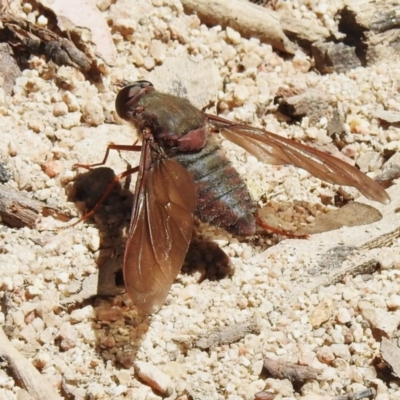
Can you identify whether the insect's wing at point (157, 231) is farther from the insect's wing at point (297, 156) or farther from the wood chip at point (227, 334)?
the insect's wing at point (297, 156)

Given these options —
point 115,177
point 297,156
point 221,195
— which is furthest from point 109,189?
point 297,156

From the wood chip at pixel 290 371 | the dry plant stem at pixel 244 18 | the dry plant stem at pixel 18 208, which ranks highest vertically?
the dry plant stem at pixel 244 18

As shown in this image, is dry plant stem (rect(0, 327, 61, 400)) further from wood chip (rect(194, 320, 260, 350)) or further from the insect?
wood chip (rect(194, 320, 260, 350))

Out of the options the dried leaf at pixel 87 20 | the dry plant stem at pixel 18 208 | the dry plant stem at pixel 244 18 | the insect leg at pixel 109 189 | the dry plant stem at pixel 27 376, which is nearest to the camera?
the dry plant stem at pixel 27 376

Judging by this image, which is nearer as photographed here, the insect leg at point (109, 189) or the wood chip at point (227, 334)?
the wood chip at point (227, 334)

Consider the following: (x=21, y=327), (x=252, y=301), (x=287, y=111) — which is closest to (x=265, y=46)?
(x=287, y=111)

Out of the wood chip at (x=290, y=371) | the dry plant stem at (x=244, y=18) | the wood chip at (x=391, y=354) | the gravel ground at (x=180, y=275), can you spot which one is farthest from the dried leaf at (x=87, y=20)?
the wood chip at (x=391, y=354)

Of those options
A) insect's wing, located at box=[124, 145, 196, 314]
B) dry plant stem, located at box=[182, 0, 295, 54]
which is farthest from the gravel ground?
insect's wing, located at box=[124, 145, 196, 314]
